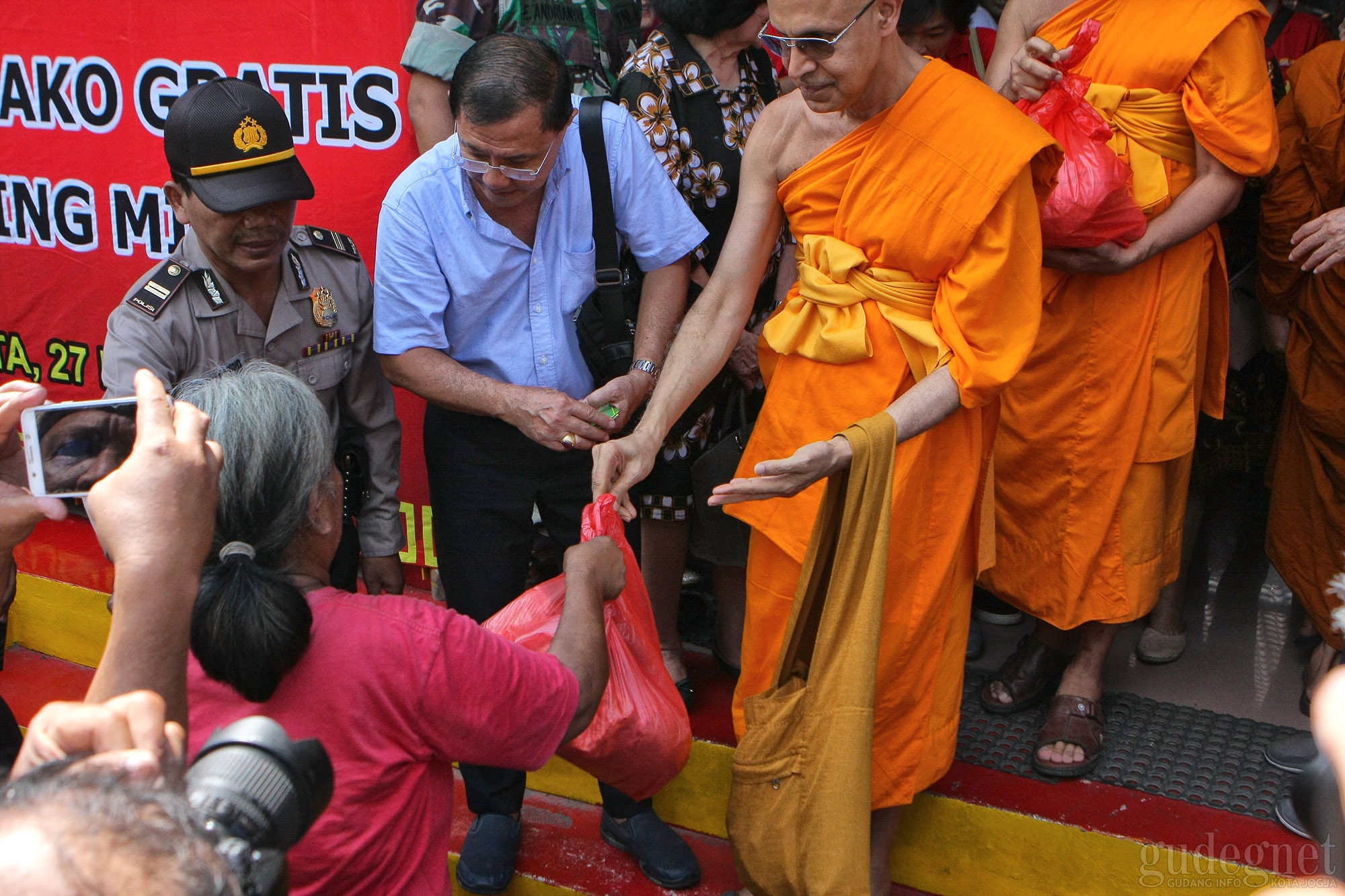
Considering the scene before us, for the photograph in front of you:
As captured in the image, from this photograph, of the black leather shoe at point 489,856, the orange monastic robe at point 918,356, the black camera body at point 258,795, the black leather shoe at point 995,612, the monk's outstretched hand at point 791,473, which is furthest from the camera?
the black leather shoe at point 995,612

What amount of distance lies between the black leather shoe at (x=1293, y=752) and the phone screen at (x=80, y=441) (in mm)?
2669

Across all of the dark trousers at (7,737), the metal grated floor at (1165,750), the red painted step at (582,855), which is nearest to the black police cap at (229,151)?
the dark trousers at (7,737)

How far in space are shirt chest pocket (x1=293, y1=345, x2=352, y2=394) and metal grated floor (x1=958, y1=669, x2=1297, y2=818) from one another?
1815 mm

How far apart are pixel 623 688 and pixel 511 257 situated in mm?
1080

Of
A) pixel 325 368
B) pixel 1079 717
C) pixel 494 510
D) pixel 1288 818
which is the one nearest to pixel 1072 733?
pixel 1079 717

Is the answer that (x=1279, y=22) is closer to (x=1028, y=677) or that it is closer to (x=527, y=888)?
(x=1028, y=677)

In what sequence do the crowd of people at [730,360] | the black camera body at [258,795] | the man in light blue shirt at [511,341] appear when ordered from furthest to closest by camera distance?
the man in light blue shirt at [511,341], the crowd of people at [730,360], the black camera body at [258,795]

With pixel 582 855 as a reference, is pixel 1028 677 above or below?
above

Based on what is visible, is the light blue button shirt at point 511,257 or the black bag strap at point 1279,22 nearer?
the light blue button shirt at point 511,257

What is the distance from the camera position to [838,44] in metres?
2.16

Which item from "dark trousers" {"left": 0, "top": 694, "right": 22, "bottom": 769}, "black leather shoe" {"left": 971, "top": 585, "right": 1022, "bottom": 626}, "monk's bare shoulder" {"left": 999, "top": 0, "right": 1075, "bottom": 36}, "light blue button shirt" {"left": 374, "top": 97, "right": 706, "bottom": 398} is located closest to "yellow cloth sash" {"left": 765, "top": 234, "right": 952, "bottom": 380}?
"light blue button shirt" {"left": 374, "top": 97, "right": 706, "bottom": 398}

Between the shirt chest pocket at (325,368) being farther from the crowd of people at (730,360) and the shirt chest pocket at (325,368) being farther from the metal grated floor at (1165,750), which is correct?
the metal grated floor at (1165,750)

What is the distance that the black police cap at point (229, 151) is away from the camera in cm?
246

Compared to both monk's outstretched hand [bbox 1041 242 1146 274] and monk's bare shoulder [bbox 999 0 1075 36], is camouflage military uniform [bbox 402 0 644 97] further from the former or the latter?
monk's outstretched hand [bbox 1041 242 1146 274]
